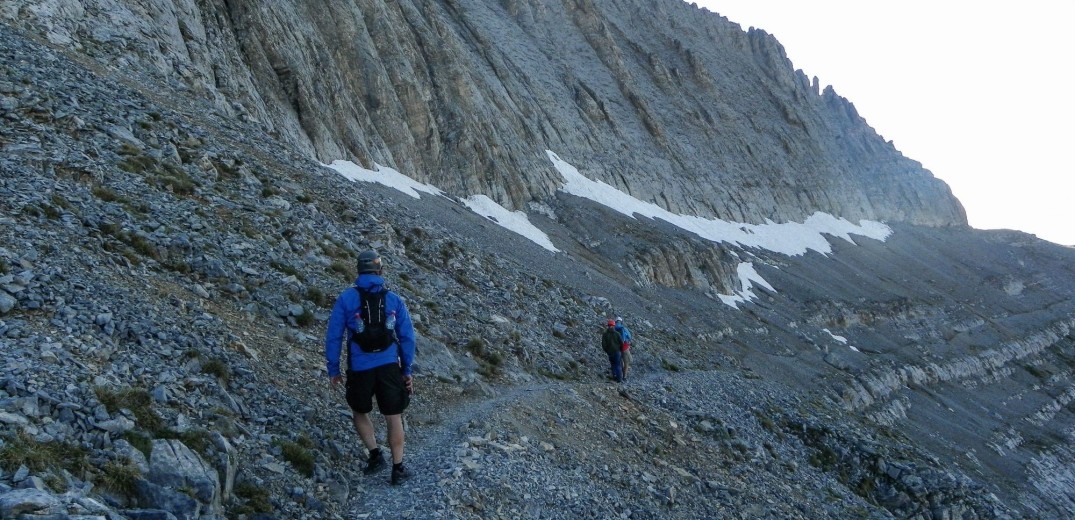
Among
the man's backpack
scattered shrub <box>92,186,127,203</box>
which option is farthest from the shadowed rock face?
the man's backpack

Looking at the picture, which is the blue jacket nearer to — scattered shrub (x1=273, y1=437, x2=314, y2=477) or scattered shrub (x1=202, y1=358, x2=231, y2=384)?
scattered shrub (x1=273, y1=437, x2=314, y2=477)

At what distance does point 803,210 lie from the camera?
9919cm

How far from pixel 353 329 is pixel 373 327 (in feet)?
0.88

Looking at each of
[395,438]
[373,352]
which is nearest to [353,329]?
[373,352]

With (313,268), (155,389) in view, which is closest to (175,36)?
(313,268)

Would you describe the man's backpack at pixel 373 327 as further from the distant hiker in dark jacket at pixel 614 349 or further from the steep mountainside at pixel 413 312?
the distant hiker in dark jacket at pixel 614 349

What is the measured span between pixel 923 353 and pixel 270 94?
5077cm

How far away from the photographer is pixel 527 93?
222 feet

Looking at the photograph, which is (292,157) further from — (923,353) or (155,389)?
(923,353)

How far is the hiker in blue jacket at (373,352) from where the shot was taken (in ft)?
30.6

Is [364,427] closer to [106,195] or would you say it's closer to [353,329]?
[353,329]

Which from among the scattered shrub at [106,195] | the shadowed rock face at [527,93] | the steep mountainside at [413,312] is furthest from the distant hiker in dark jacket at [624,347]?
the shadowed rock face at [527,93]

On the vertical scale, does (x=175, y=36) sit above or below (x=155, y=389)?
above

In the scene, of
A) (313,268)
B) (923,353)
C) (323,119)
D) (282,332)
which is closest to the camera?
(282,332)
